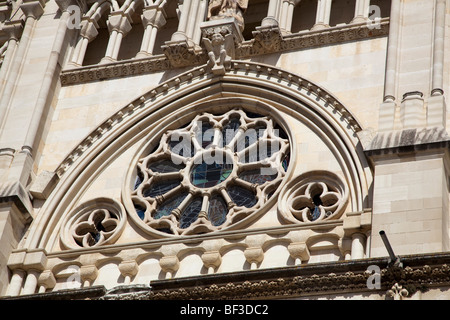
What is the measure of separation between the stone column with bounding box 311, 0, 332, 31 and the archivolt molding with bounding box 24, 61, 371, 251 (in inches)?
53.5

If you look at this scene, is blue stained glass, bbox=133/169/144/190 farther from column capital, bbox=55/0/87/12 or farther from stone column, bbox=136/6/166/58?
column capital, bbox=55/0/87/12

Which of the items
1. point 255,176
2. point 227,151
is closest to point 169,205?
point 227,151

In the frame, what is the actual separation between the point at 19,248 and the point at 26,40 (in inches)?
216

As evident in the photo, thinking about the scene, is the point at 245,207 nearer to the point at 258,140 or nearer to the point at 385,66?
the point at 258,140

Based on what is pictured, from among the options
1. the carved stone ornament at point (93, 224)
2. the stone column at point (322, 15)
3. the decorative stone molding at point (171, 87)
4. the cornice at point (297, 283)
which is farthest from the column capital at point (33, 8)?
the cornice at point (297, 283)

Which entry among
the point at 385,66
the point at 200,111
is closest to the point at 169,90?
the point at 200,111

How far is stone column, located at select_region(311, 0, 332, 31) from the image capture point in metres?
25.3

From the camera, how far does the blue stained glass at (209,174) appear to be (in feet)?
78.4

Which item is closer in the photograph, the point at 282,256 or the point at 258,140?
the point at 282,256

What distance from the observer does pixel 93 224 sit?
23953 millimetres

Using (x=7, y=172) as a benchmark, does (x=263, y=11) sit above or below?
above

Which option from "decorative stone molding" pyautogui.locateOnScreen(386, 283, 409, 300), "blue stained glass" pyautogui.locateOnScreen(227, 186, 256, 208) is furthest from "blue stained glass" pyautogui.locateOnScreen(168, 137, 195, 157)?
"decorative stone molding" pyautogui.locateOnScreen(386, 283, 409, 300)
